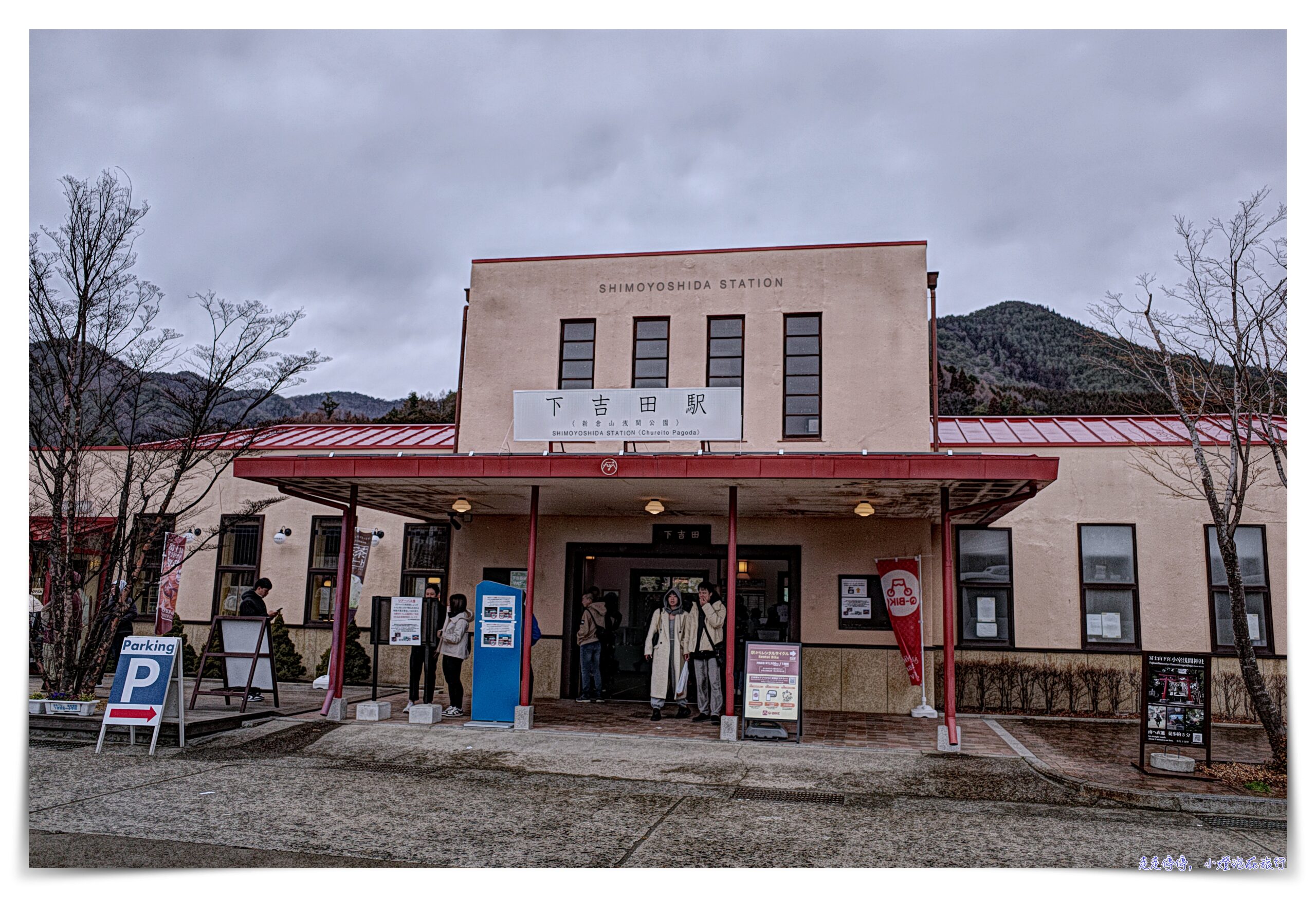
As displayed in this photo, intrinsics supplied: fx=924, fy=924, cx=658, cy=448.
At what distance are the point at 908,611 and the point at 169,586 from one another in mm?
11417

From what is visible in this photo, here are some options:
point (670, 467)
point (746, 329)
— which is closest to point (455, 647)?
point (670, 467)

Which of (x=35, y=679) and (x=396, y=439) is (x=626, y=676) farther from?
(x=35, y=679)

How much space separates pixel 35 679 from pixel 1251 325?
48.8 feet

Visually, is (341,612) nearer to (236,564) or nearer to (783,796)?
(783,796)

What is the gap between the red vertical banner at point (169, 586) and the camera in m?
13.9

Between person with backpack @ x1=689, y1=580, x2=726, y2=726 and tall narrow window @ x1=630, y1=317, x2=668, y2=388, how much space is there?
3.70 metres

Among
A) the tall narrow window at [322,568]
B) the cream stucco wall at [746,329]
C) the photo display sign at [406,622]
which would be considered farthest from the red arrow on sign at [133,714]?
the tall narrow window at [322,568]

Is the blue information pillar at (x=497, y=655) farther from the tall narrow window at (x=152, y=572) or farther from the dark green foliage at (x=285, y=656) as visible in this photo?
the dark green foliage at (x=285, y=656)

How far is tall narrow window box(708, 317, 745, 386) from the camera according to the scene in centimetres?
1358

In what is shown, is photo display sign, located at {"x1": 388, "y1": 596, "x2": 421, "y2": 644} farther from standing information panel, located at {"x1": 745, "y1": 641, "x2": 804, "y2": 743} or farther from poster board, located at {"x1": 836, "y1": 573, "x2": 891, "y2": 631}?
poster board, located at {"x1": 836, "y1": 573, "x2": 891, "y2": 631}

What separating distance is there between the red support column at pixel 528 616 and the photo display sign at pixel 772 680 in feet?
8.09

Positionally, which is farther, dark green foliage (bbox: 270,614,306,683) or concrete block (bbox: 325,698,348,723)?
dark green foliage (bbox: 270,614,306,683)

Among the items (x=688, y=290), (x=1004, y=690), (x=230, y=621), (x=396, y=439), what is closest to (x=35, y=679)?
(x=230, y=621)

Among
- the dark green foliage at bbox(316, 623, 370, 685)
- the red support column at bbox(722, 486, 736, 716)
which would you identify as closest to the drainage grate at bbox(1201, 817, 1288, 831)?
the red support column at bbox(722, 486, 736, 716)
